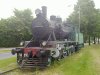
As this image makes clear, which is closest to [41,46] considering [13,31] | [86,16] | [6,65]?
[6,65]

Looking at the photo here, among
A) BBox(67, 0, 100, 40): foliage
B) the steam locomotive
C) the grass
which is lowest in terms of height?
the grass

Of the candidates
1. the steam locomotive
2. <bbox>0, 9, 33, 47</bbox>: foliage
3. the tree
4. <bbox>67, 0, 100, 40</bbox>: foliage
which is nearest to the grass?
the steam locomotive

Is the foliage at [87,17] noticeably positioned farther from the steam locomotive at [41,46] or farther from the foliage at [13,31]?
the steam locomotive at [41,46]

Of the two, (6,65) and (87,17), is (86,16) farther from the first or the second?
(6,65)

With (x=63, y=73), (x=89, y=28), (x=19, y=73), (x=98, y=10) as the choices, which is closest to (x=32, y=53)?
(x=19, y=73)

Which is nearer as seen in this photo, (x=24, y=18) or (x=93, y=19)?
(x=93, y=19)

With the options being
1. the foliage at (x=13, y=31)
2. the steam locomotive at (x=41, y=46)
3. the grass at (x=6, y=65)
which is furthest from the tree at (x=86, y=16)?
the grass at (x=6, y=65)

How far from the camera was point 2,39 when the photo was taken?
43094mm

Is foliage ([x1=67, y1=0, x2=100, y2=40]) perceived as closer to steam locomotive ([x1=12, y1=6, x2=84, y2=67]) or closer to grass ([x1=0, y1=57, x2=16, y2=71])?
steam locomotive ([x1=12, y1=6, x2=84, y2=67])

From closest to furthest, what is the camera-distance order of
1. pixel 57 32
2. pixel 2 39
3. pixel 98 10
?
1. pixel 57 32
2. pixel 2 39
3. pixel 98 10

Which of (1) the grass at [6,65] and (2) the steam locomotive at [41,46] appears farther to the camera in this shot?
(1) the grass at [6,65]

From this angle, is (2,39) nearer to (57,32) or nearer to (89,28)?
(89,28)

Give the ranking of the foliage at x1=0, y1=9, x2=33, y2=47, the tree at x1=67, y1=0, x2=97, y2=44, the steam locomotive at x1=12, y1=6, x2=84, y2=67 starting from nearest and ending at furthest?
1. the steam locomotive at x1=12, y1=6, x2=84, y2=67
2. the foliage at x1=0, y1=9, x2=33, y2=47
3. the tree at x1=67, y1=0, x2=97, y2=44

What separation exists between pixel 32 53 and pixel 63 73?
9.18 ft
